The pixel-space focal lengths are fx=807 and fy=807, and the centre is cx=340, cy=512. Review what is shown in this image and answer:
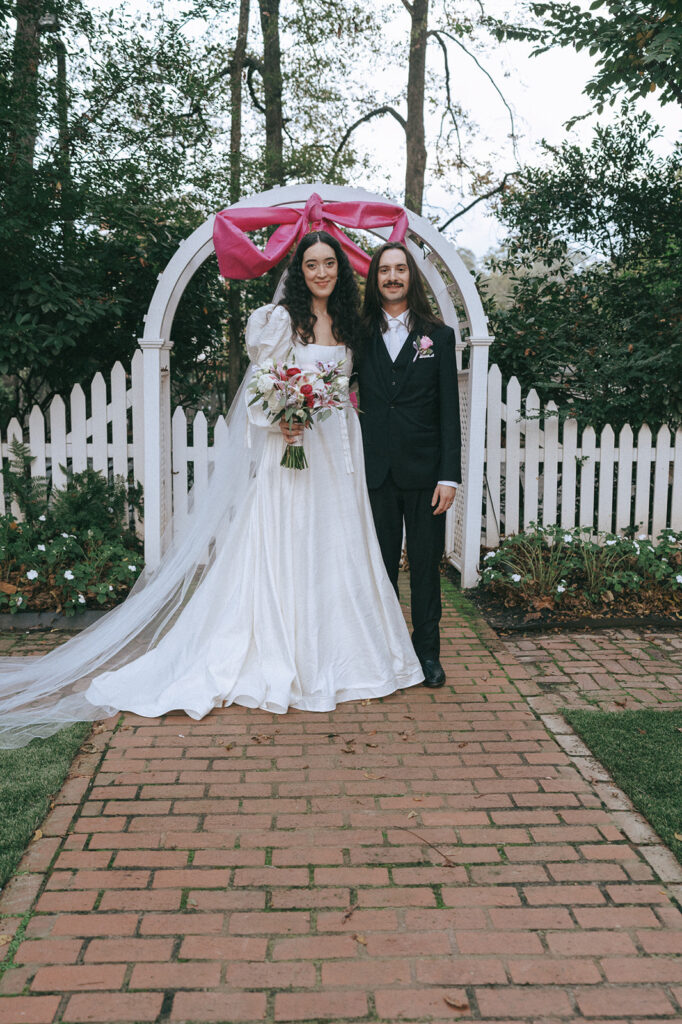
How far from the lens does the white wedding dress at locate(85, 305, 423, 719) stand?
3.96 metres

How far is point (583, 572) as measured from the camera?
586 cm

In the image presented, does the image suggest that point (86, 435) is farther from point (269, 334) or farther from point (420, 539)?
point (420, 539)

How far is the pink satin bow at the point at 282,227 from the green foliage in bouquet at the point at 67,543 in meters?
2.10

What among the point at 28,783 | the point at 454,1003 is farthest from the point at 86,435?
the point at 454,1003

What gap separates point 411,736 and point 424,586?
0.93m

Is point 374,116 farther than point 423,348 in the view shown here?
Yes

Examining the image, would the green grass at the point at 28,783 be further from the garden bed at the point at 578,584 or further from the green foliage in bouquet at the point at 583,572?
the green foliage in bouquet at the point at 583,572

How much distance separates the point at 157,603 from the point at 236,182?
8.96m

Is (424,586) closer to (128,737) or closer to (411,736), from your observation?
(411,736)

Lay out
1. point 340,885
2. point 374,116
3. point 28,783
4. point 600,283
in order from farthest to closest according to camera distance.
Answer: point 374,116 < point 600,283 < point 28,783 < point 340,885

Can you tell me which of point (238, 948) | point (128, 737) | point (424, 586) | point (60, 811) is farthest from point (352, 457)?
point (238, 948)

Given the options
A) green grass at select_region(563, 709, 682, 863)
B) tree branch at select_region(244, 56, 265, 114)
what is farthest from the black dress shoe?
tree branch at select_region(244, 56, 265, 114)

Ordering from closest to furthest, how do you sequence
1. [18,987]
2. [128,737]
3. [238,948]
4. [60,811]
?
[18,987], [238,948], [60,811], [128,737]

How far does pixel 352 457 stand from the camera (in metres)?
4.26
